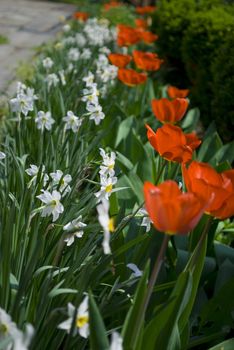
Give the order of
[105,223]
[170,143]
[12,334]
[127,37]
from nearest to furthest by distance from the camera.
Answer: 1. [12,334]
2. [105,223]
3. [170,143]
4. [127,37]

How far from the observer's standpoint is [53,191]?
5.23 feet

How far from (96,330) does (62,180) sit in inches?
27.1

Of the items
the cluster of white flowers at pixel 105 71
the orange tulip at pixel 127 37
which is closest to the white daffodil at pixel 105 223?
the cluster of white flowers at pixel 105 71

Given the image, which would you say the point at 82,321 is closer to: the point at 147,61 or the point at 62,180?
the point at 62,180

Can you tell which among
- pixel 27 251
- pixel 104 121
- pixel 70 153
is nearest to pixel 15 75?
pixel 104 121

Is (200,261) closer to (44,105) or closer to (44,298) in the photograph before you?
(44,298)

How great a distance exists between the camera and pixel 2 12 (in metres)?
10.5

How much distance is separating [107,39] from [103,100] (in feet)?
7.71

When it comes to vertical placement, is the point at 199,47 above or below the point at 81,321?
below

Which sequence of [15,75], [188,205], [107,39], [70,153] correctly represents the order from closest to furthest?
[188,205] < [70,153] < [15,75] < [107,39]

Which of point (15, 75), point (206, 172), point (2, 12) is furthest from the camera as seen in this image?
point (2, 12)

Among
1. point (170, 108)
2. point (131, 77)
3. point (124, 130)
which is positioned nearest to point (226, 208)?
point (170, 108)

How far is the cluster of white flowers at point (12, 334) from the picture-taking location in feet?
3.15

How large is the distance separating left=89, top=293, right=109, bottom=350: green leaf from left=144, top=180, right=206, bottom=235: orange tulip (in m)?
0.21
